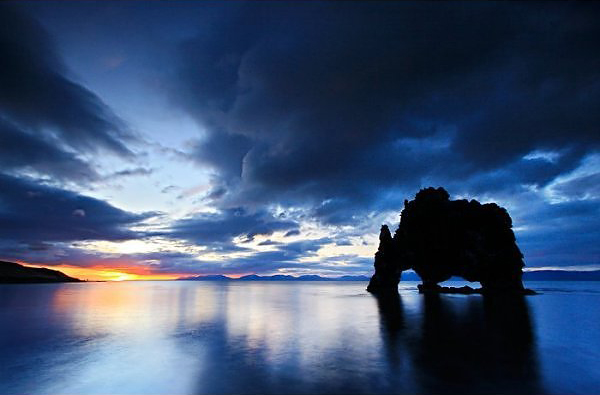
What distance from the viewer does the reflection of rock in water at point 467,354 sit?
1493 centimetres

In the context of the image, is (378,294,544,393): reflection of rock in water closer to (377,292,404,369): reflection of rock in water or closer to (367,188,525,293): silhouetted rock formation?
(377,292,404,369): reflection of rock in water

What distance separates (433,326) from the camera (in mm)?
33938

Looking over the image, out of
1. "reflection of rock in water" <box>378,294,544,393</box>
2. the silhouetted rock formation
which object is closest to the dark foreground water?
"reflection of rock in water" <box>378,294,544,393</box>

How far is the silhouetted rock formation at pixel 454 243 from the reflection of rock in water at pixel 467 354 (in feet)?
166

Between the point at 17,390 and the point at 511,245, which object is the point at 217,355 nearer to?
the point at 17,390

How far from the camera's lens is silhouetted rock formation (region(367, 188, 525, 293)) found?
82.2m

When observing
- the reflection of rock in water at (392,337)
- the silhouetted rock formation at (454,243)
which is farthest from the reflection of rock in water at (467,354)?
the silhouetted rock formation at (454,243)

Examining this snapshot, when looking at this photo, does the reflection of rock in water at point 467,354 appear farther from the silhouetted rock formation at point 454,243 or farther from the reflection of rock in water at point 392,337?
the silhouetted rock formation at point 454,243

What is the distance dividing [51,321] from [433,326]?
157 ft

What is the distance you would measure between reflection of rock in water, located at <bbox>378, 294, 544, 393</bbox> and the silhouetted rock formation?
5069cm

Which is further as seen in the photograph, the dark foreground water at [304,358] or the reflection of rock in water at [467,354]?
the dark foreground water at [304,358]

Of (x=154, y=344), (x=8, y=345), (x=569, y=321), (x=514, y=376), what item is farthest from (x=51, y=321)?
(x=569, y=321)

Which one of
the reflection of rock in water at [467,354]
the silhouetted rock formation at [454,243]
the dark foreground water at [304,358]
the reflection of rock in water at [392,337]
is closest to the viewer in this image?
the reflection of rock in water at [467,354]

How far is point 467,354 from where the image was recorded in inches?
816
